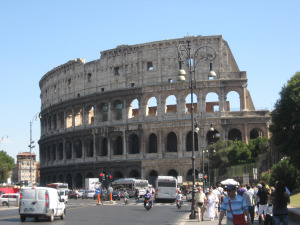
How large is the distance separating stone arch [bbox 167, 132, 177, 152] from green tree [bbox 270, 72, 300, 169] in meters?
28.9

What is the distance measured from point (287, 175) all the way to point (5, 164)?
247ft

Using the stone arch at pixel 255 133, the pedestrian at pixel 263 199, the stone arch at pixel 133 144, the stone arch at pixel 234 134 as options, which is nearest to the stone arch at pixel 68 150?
the stone arch at pixel 133 144

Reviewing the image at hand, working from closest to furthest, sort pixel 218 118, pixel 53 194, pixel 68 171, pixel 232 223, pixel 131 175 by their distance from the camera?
pixel 232 223 → pixel 53 194 → pixel 218 118 → pixel 131 175 → pixel 68 171

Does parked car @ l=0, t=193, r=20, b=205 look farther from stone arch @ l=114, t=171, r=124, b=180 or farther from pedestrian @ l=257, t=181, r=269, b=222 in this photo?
pedestrian @ l=257, t=181, r=269, b=222

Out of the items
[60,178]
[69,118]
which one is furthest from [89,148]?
[60,178]

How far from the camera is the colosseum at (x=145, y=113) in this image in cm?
6269

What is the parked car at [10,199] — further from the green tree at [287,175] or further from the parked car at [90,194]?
the green tree at [287,175]

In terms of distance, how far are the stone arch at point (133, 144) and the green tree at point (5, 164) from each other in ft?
A: 120

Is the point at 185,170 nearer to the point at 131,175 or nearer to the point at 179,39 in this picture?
the point at 131,175

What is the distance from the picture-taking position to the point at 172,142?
217ft

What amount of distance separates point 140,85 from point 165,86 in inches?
142

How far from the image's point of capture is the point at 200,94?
6350 centimetres

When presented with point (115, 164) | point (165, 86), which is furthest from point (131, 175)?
point (165, 86)

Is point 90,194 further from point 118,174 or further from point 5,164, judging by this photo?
point 5,164
